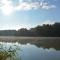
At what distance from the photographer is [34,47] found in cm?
253

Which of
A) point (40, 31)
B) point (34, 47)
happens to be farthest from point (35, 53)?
point (40, 31)

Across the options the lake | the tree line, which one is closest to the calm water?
the lake

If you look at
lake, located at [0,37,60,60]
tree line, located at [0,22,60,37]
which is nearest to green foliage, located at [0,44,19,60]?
lake, located at [0,37,60,60]

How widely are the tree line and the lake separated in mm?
61

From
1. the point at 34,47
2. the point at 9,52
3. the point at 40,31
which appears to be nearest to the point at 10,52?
the point at 9,52

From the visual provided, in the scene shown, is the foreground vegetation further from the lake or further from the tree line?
the tree line

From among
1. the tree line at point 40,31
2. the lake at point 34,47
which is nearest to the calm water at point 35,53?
the lake at point 34,47

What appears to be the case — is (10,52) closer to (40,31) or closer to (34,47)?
(34,47)

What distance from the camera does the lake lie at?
2.50 meters

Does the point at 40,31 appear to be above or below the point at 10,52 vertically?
above

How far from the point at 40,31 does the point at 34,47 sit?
0.24 m

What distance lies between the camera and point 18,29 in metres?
2.60

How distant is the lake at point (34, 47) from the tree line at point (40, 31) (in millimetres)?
61

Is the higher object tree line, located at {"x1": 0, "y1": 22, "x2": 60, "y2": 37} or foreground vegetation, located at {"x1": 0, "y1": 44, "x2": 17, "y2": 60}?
tree line, located at {"x1": 0, "y1": 22, "x2": 60, "y2": 37}
